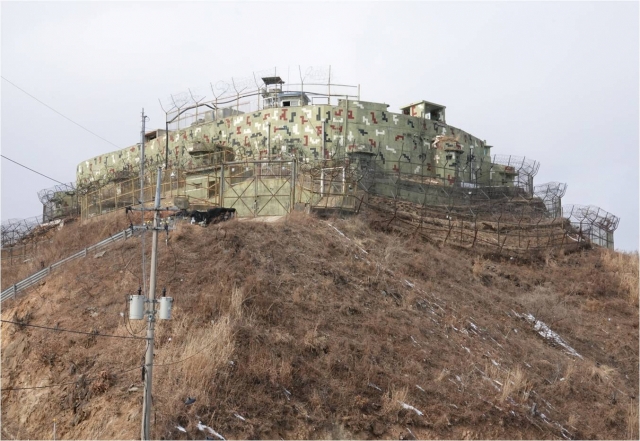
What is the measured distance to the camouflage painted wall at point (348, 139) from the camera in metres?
36.3

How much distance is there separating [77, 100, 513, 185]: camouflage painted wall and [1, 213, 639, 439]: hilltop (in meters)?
10.0

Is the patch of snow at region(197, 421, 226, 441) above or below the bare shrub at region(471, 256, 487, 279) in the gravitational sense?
below

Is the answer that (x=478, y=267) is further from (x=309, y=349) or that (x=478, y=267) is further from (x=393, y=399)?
(x=393, y=399)

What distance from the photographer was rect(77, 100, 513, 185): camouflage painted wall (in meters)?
36.3

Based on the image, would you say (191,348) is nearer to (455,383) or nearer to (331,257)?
(455,383)

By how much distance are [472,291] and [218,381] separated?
12.8 m

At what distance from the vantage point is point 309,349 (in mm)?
17391

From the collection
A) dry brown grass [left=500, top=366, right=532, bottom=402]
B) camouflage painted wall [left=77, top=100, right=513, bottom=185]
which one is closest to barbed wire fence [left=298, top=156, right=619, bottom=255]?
camouflage painted wall [left=77, top=100, right=513, bottom=185]


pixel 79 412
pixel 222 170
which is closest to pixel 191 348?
pixel 79 412

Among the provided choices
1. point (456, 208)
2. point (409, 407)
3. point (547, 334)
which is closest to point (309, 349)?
point (409, 407)

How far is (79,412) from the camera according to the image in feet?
48.8

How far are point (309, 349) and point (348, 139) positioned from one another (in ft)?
67.6

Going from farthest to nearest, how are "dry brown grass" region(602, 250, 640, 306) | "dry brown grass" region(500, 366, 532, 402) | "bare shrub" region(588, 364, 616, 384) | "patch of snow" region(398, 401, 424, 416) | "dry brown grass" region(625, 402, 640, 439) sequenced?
"dry brown grass" region(602, 250, 640, 306), "bare shrub" region(588, 364, 616, 384), "dry brown grass" region(625, 402, 640, 439), "dry brown grass" region(500, 366, 532, 402), "patch of snow" region(398, 401, 424, 416)

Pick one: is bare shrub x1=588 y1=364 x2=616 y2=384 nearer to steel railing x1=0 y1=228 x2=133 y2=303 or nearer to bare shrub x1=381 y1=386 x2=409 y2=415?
bare shrub x1=381 y1=386 x2=409 y2=415
